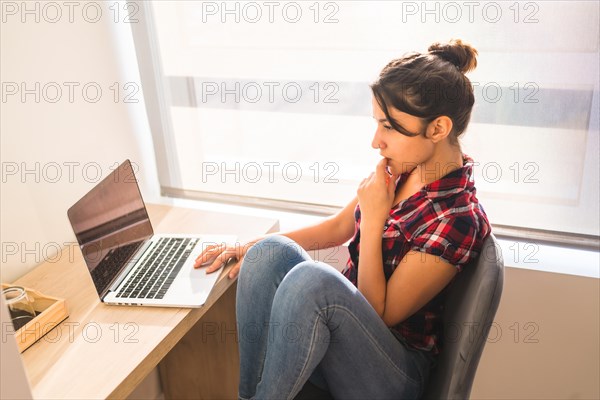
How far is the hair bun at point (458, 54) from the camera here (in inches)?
46.7

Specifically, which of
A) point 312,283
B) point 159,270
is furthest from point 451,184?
point 159,270

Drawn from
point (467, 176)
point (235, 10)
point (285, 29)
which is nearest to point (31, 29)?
point (235, 10)

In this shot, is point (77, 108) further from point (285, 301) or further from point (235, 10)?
point (285, 301)

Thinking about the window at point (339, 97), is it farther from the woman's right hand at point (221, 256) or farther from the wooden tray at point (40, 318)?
the wooden tray at point (40, 318)

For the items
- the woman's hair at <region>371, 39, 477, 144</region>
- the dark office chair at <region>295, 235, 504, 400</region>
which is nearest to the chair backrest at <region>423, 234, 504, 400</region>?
the dark office chair at <region>295, 235, 504, 400</region>

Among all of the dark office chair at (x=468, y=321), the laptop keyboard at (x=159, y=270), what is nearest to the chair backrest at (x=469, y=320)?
the dark office chair at (x=468, y=321)

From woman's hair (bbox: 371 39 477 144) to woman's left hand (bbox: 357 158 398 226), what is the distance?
15 centimetres

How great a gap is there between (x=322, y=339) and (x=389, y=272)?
0.24 m

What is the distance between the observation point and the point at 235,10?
161 centimetres

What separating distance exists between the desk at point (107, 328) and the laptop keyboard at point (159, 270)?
4cm

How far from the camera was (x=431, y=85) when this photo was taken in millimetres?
1139

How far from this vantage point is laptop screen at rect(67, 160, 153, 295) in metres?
1.22

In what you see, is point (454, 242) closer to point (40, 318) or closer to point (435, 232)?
point (435, 232)

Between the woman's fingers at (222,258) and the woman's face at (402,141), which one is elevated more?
the woman's face at (402,141)
